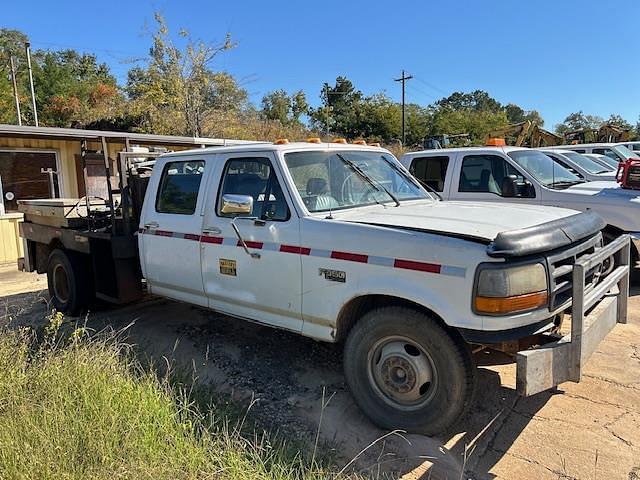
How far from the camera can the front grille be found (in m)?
2.94

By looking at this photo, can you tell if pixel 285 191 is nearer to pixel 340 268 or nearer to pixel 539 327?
pixel 340 268

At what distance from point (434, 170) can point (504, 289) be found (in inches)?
212

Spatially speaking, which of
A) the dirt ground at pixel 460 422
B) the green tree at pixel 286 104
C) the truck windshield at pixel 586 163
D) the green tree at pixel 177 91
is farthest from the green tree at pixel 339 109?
the dirt ground at pixel 460 422

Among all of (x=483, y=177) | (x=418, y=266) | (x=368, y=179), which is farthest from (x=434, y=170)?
(x=418, y=266)

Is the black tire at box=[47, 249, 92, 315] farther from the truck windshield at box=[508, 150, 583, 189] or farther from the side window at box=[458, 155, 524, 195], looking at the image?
the truck windshield at box=[508, 150, 583, 189]

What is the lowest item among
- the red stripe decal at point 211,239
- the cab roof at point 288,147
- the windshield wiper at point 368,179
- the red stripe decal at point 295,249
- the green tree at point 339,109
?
the red stripe decal at point 295,249

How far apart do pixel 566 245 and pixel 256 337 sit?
10.2 ft

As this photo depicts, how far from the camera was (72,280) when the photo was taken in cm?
A: 584

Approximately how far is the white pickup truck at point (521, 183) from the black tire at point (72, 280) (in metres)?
5.00

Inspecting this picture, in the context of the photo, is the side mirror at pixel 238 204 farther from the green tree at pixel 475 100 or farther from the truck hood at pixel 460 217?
the green tree at pixel 475 100

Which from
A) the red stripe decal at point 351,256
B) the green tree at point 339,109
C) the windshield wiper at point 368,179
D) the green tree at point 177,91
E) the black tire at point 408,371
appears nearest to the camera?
the black tire at point 408,371

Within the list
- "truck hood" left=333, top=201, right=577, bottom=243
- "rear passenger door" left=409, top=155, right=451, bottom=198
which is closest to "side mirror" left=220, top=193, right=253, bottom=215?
"truck hood" left=333, top=201, right=577, bottom=243

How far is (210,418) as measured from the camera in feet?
10.5

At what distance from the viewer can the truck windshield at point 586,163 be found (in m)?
9.29
